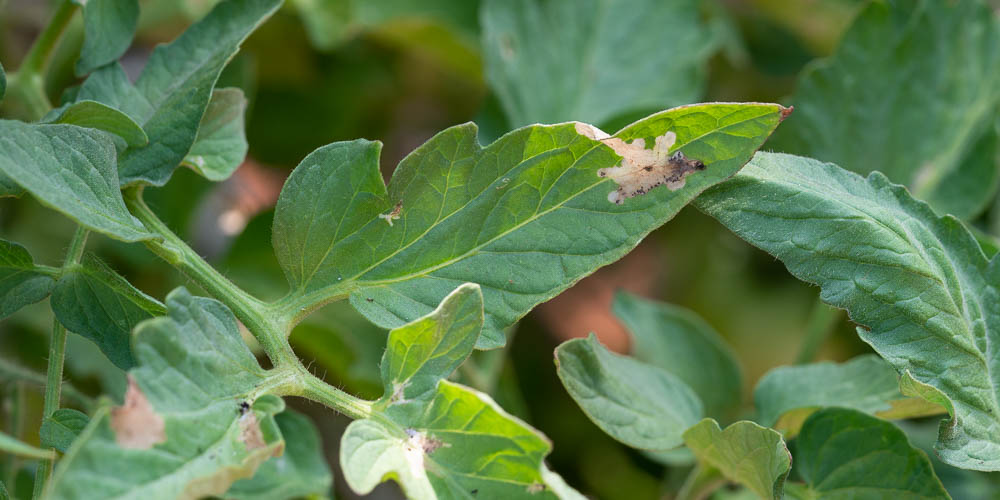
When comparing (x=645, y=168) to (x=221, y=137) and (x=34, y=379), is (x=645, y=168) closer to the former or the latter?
(x=221, y=137)

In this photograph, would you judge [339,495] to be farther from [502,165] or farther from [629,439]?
[502,165]

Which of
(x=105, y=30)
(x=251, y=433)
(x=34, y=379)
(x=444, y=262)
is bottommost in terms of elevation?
(x=251, y=433)

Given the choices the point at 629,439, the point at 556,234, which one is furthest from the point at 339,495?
the point at 556,234

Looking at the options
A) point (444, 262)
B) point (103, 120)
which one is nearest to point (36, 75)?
point (103, 120)

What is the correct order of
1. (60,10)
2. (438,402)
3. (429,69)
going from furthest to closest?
(429,69)
(60,10)
(438,402)

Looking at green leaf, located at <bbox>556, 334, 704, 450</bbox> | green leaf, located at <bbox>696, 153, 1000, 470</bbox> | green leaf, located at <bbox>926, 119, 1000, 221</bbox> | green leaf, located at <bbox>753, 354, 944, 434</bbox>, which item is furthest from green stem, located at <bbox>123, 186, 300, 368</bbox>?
green leaf, located at <bbox>926, 119, 1000, 221</bbox>

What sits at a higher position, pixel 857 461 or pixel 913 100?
pixel 913 100

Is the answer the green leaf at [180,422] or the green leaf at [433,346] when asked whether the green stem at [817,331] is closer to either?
the green leaf at [433,346]
